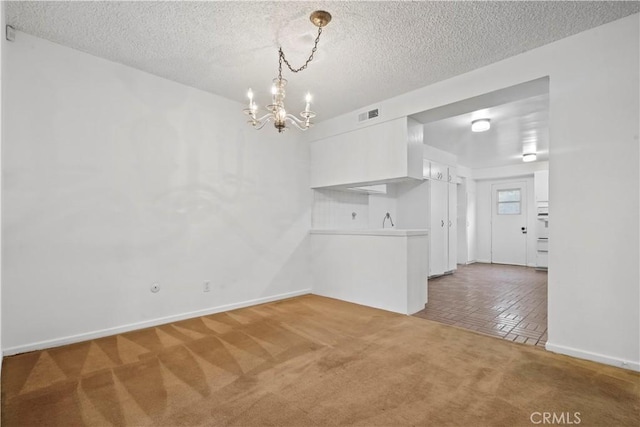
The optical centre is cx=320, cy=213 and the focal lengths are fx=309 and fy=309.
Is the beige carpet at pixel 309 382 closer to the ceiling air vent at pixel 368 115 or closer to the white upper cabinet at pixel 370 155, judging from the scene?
the white upper cabinet at pixel 370 155

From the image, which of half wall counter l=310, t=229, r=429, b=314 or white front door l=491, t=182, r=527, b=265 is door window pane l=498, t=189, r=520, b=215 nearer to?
white front door l=491, t=182, r=527, b=265

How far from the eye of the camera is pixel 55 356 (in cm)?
247

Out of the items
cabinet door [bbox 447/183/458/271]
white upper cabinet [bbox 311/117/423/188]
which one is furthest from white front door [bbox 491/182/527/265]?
white upper cabinet [bbox 311/117/423/188]

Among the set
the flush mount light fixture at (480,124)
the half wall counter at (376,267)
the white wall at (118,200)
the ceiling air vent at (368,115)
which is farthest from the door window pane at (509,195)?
the white wall at (118,200)

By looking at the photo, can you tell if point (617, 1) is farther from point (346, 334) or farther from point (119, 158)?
point (119, 158)

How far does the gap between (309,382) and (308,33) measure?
8.66ft

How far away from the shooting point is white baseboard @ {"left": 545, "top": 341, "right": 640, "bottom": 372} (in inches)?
88.0

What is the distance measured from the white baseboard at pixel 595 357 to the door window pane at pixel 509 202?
6.80 metres

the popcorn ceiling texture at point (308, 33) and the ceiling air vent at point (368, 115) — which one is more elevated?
the popcorn ceiling texture at point (308, 33)

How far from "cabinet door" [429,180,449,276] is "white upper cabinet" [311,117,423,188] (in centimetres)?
234

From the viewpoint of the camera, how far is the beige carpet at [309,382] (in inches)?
67.7

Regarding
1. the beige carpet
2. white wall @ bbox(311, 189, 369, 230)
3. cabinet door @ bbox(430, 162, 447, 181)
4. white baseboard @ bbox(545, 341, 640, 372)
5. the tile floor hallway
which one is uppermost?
cabinet door @ bbox(430, 162, 447, 181)

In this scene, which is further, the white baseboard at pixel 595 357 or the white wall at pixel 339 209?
the white wall at pixel 339 209

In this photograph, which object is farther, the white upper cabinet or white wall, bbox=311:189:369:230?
white wall, bbox=311:189:369:230
